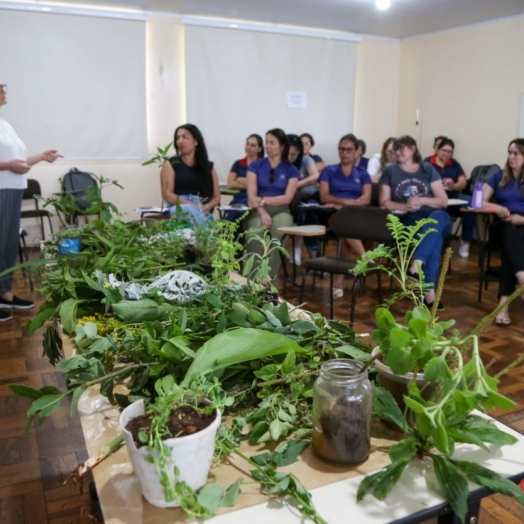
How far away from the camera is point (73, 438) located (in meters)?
2.26

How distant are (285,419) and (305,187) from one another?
5194mm

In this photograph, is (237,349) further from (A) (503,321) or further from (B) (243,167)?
(B) (243,167)

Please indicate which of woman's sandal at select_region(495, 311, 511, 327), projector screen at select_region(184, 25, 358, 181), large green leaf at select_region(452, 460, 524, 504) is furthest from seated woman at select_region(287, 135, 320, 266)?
large green leaf at select_region(452, 460, 524, 504)

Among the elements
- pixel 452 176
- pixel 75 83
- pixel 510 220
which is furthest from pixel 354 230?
pixel 75 83

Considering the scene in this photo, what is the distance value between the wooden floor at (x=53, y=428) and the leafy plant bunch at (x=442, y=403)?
0.21 metres

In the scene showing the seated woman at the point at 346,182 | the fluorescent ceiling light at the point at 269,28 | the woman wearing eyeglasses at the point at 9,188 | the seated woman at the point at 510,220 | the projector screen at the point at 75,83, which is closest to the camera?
the woman wearing eyeglasses at the point at 9,188

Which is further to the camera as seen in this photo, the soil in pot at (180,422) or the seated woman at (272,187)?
the seated woman at (272,187)

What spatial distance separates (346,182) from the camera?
16.0 feet

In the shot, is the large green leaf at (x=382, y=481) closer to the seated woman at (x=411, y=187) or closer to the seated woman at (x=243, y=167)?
the seated woman at (x=411, y=187)

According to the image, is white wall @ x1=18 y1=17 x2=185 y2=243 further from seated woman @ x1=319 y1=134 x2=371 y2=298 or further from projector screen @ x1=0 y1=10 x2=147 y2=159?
seated woman @ x1=319 y1=134 x2=371 y2=298

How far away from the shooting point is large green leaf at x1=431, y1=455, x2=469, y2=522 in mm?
785

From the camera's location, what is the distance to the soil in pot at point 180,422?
776 millimetres

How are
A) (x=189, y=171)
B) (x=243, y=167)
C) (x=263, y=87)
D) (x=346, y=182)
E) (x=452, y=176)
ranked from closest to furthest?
(x=189, y=171) < (x=346, y=182) < (x=243, y=167) < (x=452, y=176) < (x=263, y=87)

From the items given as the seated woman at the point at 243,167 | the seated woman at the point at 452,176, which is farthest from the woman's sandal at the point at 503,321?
the seated woman at the point at 243,167
